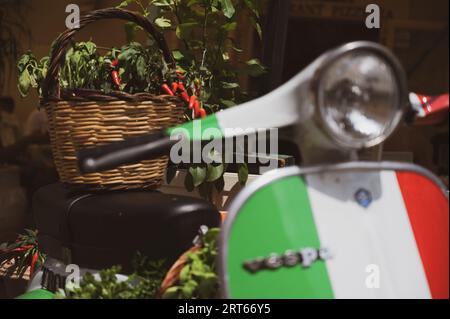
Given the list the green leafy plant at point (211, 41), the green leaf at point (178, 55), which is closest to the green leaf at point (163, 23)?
the green leafy plant at point (211, 41)

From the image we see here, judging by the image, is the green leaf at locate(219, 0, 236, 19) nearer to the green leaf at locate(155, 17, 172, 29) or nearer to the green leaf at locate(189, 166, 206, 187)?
the green leaf at locate(155, 17, 172, 29)

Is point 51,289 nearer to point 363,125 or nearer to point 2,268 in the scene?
point 2,268

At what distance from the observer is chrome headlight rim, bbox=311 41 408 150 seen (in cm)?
107

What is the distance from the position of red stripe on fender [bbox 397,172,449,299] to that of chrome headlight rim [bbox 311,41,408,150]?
143 mm

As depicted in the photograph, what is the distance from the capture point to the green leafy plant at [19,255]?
2.27m

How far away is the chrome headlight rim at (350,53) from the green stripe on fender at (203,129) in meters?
0.20

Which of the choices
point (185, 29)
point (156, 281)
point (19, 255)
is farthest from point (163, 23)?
point (156, 281)

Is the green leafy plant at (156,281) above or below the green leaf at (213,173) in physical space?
below

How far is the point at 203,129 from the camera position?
1.18m

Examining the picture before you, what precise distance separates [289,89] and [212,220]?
58 cm

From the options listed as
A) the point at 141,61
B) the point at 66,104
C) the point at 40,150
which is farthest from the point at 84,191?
the point at 40,150

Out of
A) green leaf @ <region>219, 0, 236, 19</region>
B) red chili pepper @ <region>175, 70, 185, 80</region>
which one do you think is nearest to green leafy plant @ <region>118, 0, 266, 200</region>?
green leaf @ <region>219, 0, 236, 19</region>

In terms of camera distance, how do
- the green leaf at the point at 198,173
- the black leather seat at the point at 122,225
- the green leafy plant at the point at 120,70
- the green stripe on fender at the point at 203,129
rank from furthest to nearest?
the green leaf at the point at 198,173 → the green leafy plant at the point at 120,70 → the black leather seat at the point at 122,225 → the green stripe on fender at the point at 203,129

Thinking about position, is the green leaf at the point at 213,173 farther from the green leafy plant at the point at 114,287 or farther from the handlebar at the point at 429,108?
the handlebar at the point at 429,108
